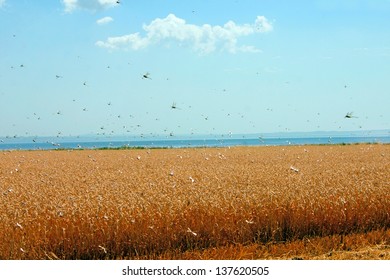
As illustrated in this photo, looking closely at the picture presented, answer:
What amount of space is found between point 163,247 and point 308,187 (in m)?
4.09

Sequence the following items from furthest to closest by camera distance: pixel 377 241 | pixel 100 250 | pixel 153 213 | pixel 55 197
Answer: pixel 55 197, pixel 377 241, pixel 153 213, pixel 100 250

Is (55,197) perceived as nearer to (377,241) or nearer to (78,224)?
(78,224)

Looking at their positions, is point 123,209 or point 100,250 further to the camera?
point 123,209

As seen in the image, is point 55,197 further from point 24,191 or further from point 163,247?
point 163,247

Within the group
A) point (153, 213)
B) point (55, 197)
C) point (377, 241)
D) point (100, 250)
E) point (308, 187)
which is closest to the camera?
point (100, 250)

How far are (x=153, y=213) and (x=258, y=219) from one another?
1.93 meters

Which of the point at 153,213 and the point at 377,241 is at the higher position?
the point at 153,213

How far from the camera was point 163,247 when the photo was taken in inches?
338

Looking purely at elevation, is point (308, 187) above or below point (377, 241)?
above

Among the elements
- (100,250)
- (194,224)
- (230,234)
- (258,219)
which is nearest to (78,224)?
(100,250)
